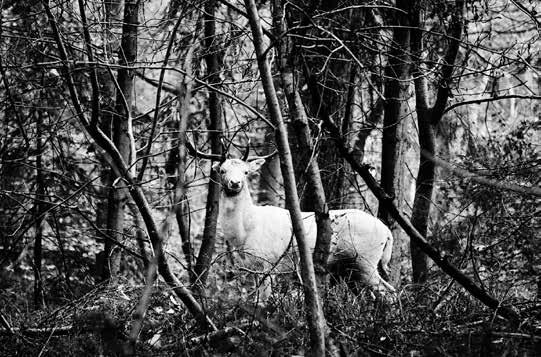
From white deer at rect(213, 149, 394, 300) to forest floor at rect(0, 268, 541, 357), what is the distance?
5.12 ft

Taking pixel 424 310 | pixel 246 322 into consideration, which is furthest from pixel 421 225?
pixel 246 322

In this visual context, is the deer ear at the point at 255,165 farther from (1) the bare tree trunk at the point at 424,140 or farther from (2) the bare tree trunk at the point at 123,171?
(2) the bare tree trunk at the point at 123,171

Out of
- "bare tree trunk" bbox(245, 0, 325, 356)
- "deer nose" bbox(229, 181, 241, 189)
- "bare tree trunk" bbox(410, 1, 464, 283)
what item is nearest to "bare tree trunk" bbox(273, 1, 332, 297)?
"bare tree trunk" bbox(245, 0, 325, 356)

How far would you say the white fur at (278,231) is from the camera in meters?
8.58

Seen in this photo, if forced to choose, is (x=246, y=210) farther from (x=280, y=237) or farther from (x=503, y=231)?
(x=503, y=231)

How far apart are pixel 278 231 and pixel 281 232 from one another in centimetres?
4

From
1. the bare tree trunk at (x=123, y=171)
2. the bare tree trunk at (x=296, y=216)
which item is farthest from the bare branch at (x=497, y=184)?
the bare tree trunk at (x=123, y=171)

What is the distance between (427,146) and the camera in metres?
9.32

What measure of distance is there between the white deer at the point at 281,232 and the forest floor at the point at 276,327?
1561 mm

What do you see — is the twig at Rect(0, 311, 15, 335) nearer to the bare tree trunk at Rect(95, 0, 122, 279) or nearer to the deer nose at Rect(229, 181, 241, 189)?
the bare tree trunk at Rect(95, 0, 122, 279)

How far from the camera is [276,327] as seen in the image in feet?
18.8

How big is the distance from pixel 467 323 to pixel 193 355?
2.08 m

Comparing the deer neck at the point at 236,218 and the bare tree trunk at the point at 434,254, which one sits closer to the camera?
the bare tree trunk at the point at 434,254

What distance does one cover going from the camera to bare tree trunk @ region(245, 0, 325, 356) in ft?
16.3
